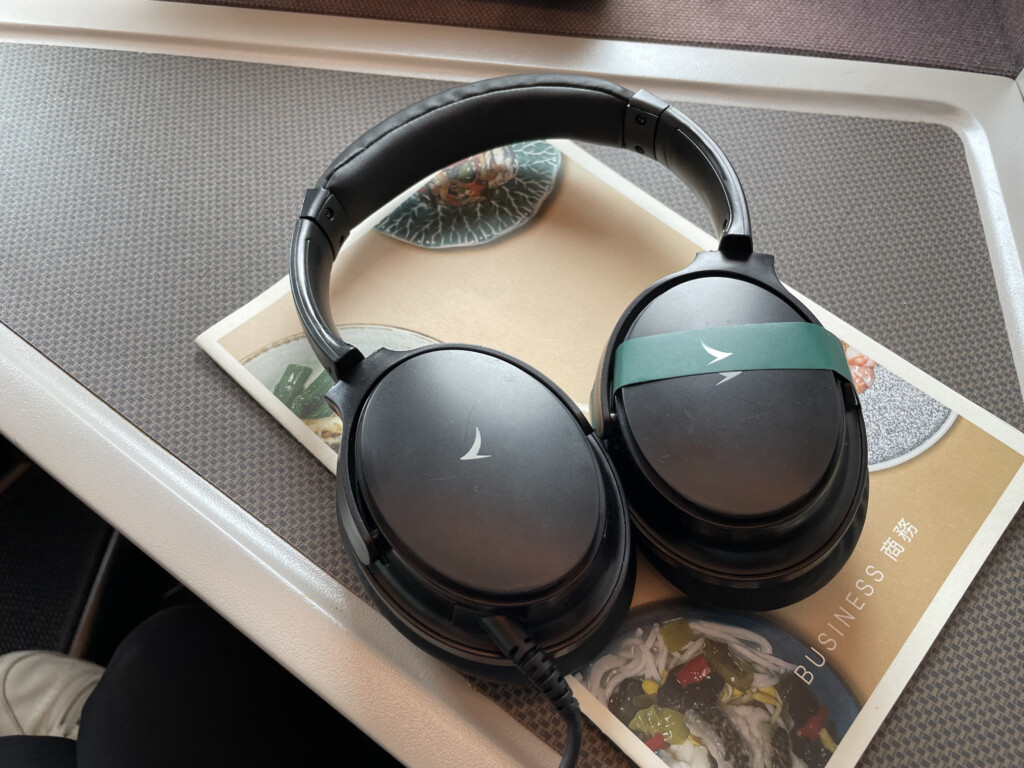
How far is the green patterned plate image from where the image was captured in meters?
0.57

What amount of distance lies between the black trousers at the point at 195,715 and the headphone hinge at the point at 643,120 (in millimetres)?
481

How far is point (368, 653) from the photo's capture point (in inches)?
16.7

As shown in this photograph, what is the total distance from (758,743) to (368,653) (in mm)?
210

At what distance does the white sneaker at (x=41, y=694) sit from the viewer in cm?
61

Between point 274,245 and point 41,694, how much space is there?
404 mm

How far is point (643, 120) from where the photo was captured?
502mm

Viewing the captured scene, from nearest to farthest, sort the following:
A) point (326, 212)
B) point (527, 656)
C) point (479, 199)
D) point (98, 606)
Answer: point (527, 656)
point (326, 212)
point (479, 199)
point (98, 606)

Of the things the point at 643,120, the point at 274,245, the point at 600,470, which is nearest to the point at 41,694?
the point at 274,245

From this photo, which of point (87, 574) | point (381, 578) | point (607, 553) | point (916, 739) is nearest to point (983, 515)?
point (916, 739)

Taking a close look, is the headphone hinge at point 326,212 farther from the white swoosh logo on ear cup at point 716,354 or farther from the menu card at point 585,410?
the white swoosh logo on ear cup at point 716,354

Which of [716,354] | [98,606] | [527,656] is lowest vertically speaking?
[98,606]

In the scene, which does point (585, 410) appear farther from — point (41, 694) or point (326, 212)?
point (41, 694)

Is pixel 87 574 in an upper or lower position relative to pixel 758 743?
lower

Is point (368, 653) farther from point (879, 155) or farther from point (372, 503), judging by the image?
point (879, 155)
